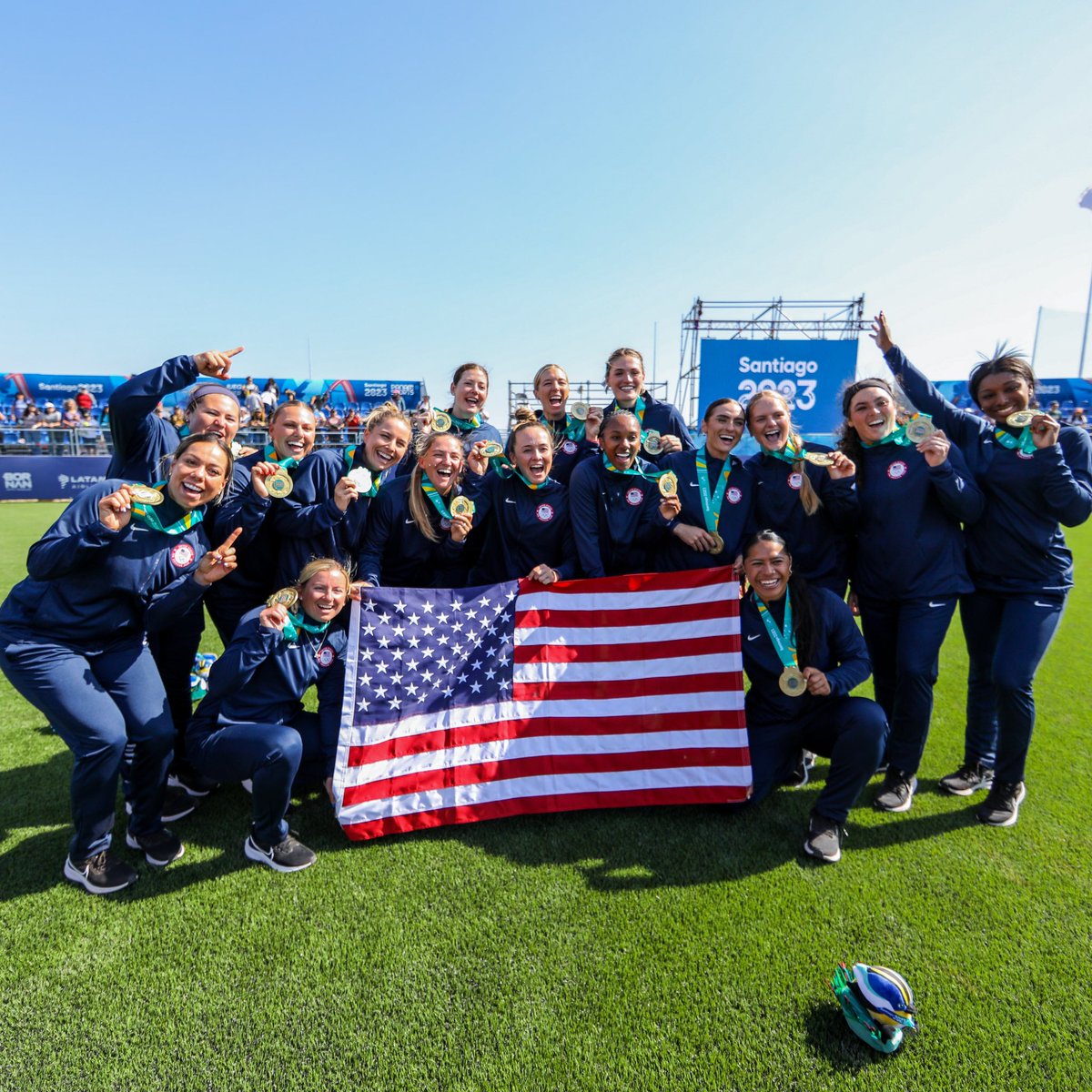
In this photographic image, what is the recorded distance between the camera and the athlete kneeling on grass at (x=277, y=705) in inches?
133

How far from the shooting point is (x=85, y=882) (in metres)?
3.23

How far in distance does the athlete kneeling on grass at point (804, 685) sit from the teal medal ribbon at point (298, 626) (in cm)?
255

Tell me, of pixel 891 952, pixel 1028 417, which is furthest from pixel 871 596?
pixel 891 952

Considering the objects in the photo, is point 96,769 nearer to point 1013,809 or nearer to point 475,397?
point 475,397

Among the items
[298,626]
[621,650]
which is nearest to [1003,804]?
[621,650]

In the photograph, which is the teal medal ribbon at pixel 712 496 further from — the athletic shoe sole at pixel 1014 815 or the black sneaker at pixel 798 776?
the athletic shoe sole at pixel 1014 815

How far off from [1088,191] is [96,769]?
180 ft

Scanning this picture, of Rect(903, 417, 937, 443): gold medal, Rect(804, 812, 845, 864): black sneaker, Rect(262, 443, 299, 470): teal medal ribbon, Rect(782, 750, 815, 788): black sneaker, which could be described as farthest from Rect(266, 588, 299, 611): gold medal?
Rect(903, 417, 937, 443): gold medal

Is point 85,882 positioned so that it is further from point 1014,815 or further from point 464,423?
point 1014,815

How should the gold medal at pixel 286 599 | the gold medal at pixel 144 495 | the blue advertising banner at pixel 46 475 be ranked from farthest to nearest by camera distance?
the blue advertising banner at pixel 46 475, the gold medal at pixel 286 599, the gold medal at pixel 144 495

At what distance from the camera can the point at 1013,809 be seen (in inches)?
153

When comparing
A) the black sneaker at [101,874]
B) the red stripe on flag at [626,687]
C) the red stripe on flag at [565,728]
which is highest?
the red stripe on flag at [626,687]

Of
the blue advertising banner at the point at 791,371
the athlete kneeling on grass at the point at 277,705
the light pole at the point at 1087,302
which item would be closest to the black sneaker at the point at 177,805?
the athlete kneeling on grass at the point at 277,705

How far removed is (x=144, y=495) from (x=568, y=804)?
2829 millimetres
